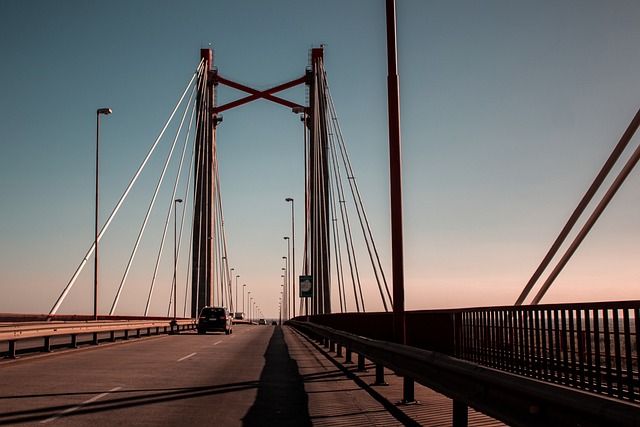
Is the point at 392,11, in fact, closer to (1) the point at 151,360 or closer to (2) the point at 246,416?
(2) the point at 246,416

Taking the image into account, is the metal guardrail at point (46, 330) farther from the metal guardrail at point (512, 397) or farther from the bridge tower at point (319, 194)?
the bridge tower at point (319, 194)

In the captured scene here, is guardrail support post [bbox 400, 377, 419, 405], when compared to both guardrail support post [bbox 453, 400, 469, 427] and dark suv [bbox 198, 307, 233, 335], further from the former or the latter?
dark suv [bbox 198, 307, 233, 335]

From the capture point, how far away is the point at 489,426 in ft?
24.5

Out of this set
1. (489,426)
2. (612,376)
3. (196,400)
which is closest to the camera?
(612,376)

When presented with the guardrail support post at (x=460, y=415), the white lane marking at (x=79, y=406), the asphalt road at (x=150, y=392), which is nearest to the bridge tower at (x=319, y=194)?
the asphalt road at (x=150, y=392)

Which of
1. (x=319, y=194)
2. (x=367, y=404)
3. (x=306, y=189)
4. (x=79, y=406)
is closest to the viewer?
(x=79, y=406)

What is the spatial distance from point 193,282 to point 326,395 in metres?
41.4

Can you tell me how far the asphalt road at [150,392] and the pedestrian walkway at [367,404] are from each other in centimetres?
29

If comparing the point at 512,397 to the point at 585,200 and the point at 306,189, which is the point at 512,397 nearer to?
the point at 585,200

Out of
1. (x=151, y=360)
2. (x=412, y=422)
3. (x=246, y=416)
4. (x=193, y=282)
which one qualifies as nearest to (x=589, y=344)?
(x=412, y=422)

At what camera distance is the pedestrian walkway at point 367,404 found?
8023mm

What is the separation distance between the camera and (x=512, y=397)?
5156 millimetres

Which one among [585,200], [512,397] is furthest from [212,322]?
[512,397]

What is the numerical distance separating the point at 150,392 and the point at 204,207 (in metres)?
41.4
